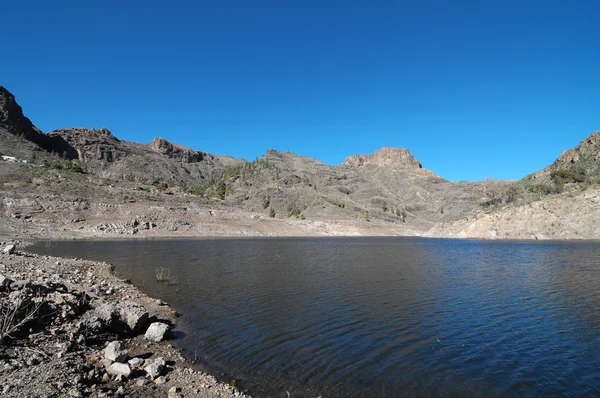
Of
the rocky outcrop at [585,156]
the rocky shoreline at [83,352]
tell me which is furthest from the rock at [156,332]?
the rocky outcrop at [585,156]

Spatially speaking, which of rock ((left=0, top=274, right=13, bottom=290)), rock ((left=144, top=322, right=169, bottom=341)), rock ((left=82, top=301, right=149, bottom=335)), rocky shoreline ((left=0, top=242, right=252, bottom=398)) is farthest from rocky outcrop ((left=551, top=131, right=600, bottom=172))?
rock ((left=0, top=274, right=13, bottom=290))

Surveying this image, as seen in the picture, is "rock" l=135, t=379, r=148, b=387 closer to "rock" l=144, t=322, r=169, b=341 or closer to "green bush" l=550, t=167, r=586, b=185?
"rock" l=144, t=322, r=169, b=341

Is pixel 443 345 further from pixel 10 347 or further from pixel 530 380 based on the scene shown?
pixel 10 347

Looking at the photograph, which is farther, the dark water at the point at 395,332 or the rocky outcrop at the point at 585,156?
the rocky outcrop at the point at 585,156

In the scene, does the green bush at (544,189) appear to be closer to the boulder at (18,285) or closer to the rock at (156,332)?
the rock at (156,332)

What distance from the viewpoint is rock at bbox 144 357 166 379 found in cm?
1001

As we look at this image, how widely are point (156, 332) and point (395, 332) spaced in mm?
10445

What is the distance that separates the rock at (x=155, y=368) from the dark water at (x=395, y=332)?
6.31ft

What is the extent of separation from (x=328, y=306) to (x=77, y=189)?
97.6 metres

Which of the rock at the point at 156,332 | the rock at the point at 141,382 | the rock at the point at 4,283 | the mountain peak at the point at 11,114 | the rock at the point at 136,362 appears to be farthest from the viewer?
the mountain peak at the point at 11,114

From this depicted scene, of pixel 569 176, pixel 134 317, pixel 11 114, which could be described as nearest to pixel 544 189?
pixel 569 176

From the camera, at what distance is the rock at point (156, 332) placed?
13.6 m

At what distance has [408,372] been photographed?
11328mm

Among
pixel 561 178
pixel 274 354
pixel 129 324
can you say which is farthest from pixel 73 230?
pixel 561 178
